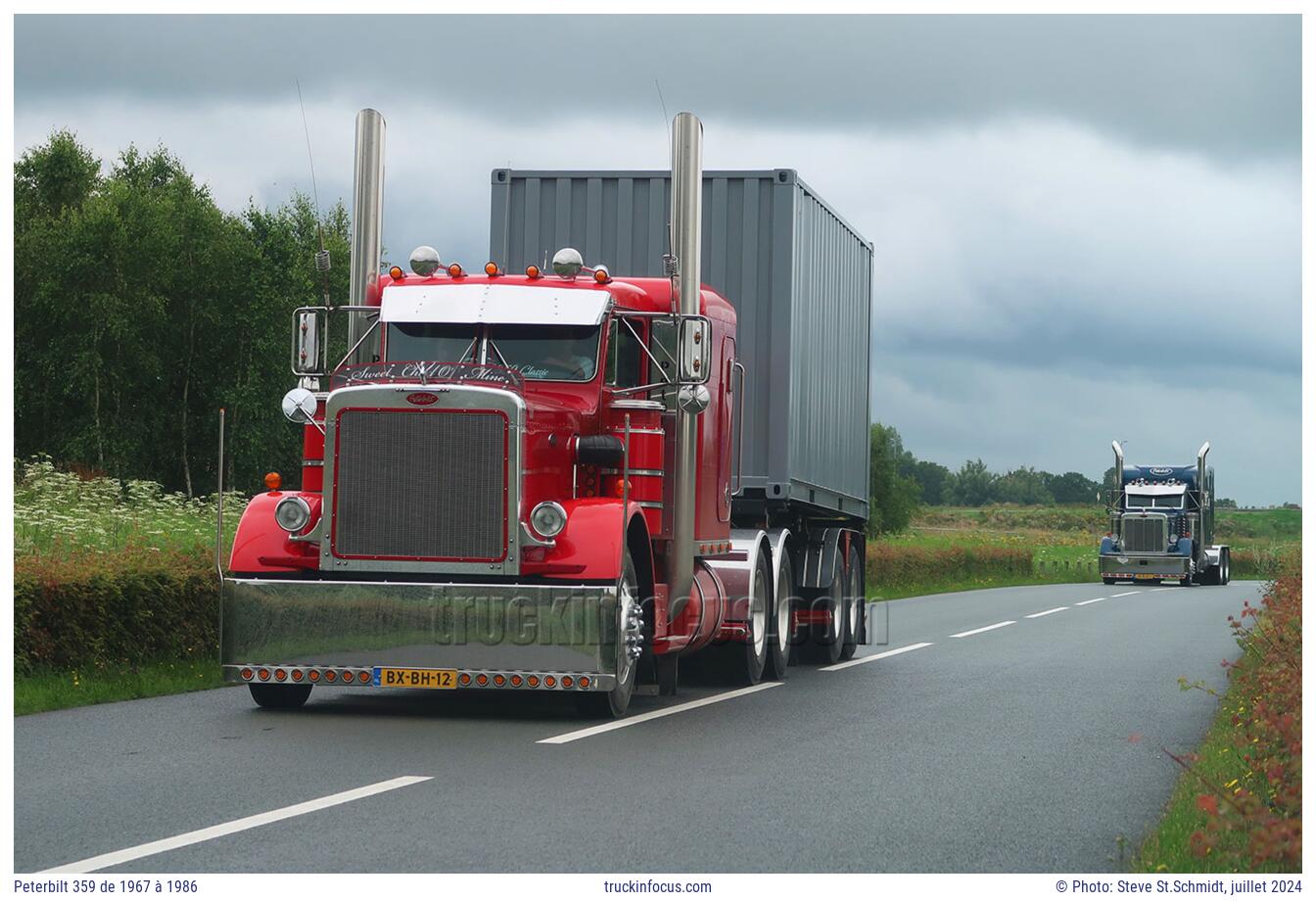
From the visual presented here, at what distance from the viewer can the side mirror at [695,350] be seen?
39.0 ft

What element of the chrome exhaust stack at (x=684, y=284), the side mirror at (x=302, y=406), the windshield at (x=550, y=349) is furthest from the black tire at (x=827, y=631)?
the side mirror at (x=302, y=406)

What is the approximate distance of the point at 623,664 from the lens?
11.3 meters

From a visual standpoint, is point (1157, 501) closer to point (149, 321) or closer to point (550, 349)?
point (149, 321)

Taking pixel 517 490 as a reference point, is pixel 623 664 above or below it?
below

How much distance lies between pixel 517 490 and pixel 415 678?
139 centimetres

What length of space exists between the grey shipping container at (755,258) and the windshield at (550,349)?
3094 millimetres

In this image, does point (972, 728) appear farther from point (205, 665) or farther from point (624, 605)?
point (205, 665)

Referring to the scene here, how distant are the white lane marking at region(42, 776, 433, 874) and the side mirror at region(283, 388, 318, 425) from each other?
367 cm

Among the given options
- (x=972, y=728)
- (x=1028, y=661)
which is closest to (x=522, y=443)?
(x=972, y=728)

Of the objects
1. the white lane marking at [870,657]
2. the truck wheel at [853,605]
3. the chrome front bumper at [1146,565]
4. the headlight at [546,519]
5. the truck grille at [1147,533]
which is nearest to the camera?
the headlight at [546,519]

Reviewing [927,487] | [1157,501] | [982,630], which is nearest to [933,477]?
[927,487]

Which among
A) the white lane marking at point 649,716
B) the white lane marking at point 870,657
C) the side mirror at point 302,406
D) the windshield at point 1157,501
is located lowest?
the white lane marking at point 870,657

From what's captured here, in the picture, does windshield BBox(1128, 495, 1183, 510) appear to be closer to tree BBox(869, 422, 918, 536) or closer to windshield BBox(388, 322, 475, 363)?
windshield BBox(388, 322, 475, 363)

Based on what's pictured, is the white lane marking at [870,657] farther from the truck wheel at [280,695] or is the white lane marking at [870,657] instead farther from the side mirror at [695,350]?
the truck wheel at [280,695]
